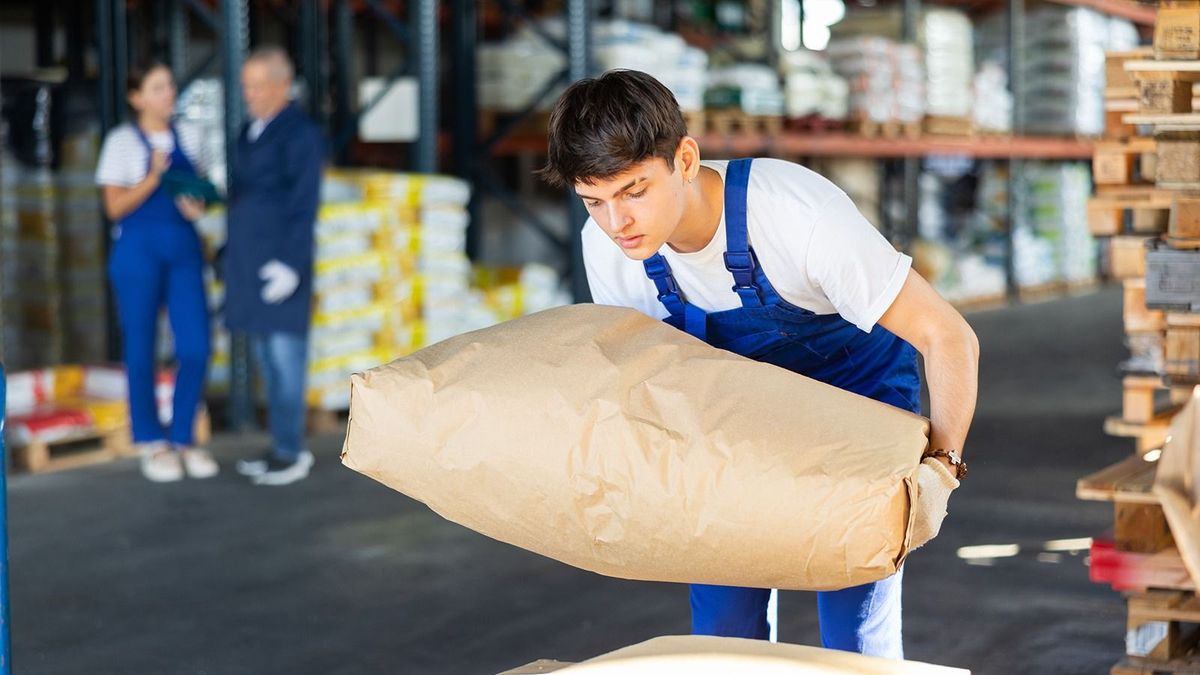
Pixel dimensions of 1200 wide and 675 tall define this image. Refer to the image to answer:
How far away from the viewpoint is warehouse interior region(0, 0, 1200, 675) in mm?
4191

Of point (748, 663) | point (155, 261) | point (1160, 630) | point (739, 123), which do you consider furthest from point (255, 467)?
point (739, 123)

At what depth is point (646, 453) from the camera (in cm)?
213

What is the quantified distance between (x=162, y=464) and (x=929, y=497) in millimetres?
5142

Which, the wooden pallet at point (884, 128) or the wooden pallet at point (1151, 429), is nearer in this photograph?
the wooden pallet at point (1151, 429)

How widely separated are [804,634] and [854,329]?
2.06 m

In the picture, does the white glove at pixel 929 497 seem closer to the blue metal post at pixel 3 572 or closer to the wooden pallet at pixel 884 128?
the blue metal post at pixel 3 572

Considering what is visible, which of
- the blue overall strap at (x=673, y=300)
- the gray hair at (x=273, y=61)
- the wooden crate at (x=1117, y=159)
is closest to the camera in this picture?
the blue overall strap at (x=673, y=300)

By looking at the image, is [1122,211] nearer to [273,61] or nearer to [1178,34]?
[1178,34]

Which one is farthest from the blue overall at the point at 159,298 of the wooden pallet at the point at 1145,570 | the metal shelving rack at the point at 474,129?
the wooden pallet at the point at 1145,570

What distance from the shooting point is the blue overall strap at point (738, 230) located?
237 cm

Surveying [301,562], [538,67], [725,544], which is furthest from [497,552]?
[538,67]

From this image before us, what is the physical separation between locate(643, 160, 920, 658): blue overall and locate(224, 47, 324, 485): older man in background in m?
4.13

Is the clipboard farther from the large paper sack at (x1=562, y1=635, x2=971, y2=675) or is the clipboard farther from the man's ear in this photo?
the large paper sack at (x1=562, y1=635, x2=971, y2=675)

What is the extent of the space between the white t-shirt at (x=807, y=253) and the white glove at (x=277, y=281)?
13.6ft
